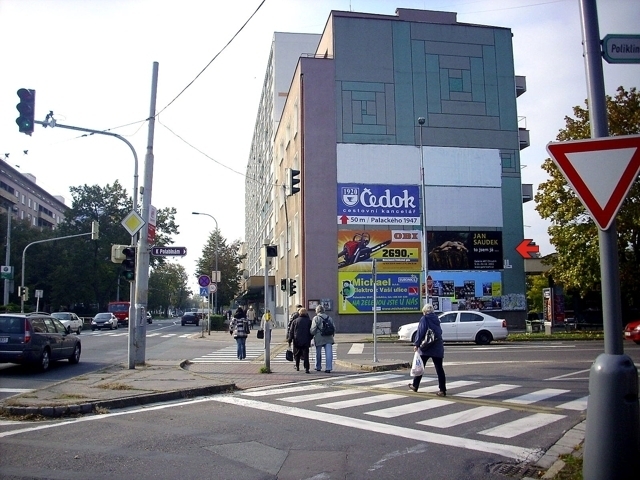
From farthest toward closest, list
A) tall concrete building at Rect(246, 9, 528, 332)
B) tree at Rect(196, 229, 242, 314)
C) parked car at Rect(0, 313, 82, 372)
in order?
tree at Rect(196, 229, 242, 314) < tall concrete building at Rect(246, 9, 528, 332) < parked car at Rect(0, 313, 82, 372)

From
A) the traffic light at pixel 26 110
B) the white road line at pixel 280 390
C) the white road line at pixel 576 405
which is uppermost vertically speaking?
the traffic light at pixel 26 110

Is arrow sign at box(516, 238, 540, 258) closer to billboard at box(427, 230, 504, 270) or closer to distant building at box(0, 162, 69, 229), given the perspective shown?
billboard at box(427, 230, 504, 270)

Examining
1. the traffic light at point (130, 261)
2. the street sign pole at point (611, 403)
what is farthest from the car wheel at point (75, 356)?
the street sign pole at point (611, 403)

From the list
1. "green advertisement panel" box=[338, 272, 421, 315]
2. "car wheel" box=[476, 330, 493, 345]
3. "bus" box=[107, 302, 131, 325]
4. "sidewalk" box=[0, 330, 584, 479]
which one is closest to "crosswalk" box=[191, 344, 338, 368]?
"sidewalk" box=[0, 330, 584, 479]

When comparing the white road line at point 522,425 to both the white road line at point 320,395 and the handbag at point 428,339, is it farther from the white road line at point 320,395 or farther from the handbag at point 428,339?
the white road line at point 320,395

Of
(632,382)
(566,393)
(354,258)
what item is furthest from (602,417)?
(354,258)

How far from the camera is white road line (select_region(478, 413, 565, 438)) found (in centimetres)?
824

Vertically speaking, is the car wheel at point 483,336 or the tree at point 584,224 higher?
the tree at point 584,224

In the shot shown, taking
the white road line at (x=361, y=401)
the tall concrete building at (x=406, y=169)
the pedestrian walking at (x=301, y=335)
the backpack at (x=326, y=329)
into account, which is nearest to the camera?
the white road line at (x=361, y=401)

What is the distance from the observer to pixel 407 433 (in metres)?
8.21

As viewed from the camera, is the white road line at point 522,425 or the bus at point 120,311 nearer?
the white road line at point 522,425

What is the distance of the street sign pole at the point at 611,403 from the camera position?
4.91 metres

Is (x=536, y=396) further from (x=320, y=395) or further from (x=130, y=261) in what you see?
(x=130, y=261)

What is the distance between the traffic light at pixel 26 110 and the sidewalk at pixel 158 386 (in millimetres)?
6044
